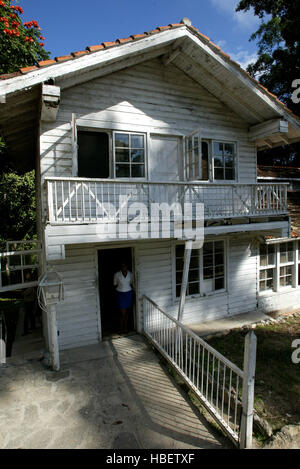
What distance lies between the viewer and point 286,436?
136 inches

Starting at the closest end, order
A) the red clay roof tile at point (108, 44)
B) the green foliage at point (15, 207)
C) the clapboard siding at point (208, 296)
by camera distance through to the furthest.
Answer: the red clay roof tile at point (108, 44) → the clapboard siding at point (208, 296) → the green foliage at point (15, 207)

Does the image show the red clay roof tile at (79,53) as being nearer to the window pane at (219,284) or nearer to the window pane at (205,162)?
the window pane at (205,162)

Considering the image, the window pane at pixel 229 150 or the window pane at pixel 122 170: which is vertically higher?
the window pane at pixel 229 150

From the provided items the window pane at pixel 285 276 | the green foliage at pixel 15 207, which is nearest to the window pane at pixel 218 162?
the window pane at pixel 285 276

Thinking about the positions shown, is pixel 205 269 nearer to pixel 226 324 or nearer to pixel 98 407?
pixel 226 324

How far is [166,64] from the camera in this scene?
6.55m

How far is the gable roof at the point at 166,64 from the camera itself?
4.64 metres

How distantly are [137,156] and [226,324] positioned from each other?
535 centimetres

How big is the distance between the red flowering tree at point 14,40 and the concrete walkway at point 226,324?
10789 mm

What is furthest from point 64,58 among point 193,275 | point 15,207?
point 15,207

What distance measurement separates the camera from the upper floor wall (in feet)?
18.4

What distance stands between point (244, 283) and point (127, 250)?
3971 millimetres

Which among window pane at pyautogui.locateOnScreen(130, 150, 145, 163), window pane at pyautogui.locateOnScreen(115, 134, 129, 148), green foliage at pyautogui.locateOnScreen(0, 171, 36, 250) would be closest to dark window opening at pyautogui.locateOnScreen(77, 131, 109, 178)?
window pane at pyautogui.locateOnScreen(115, 134, 129, 148)

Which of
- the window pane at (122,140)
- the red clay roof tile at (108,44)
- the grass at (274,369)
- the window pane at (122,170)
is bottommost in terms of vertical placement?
the grass at (274,369)
